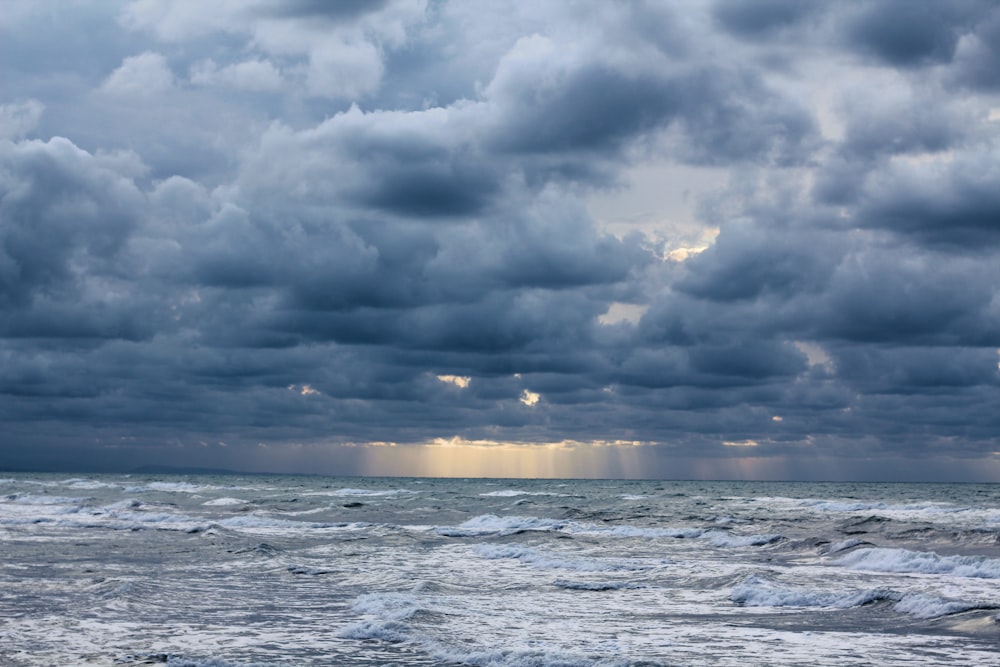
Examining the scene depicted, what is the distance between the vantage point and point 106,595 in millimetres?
22609

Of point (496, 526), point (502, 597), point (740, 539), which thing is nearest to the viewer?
point (502, 597)

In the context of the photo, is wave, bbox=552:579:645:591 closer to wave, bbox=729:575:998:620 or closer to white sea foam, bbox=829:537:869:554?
wave, bbox=729:575:998:620

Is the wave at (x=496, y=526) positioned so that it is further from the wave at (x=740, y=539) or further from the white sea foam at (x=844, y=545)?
the white sea foam at (x=844, y=545)

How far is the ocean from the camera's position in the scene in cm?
1644

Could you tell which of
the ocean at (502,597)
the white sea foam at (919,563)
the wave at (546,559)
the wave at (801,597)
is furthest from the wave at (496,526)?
the wave at (801,597)

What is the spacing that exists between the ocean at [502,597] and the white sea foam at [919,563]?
0.32 feet

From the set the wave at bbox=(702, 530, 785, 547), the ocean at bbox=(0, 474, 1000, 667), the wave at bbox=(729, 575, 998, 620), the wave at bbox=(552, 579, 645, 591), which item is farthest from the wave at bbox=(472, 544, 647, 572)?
the wave at bbox=(702, 530, 785, 547)

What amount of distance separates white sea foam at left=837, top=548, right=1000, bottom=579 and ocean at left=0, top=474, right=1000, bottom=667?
0.32 feet

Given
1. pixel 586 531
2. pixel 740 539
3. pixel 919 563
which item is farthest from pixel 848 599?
pixel 586 531

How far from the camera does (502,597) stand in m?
23.5

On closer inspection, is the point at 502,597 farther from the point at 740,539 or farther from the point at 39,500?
the point at 39,500

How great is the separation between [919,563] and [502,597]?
15.1m

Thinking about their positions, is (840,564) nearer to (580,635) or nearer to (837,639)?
(837,639)

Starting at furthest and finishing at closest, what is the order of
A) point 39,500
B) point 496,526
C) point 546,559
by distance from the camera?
point 39,500 → point 496,526 → point 546,559
